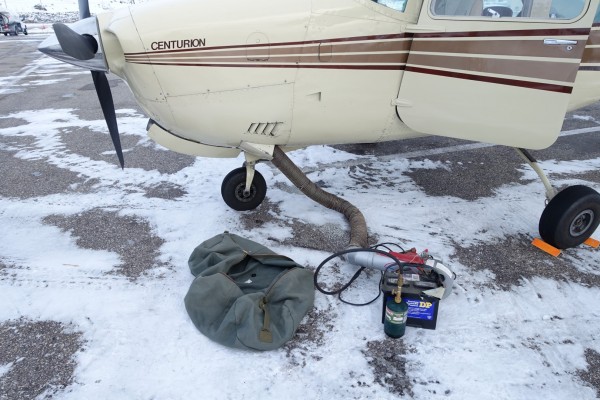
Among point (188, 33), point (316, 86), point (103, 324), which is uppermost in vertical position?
point (188, 33)

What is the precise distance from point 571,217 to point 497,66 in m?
1.41

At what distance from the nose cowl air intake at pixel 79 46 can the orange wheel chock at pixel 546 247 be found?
3696 mm

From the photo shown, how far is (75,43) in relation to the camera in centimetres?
267

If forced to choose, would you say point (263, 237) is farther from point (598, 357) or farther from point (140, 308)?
point (598, 357)

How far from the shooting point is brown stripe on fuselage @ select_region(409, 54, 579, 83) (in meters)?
2.86

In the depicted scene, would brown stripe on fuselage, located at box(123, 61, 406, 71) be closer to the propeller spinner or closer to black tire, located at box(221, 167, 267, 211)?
the propeller spinner

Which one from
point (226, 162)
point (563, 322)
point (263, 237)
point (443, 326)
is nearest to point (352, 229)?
point (263, 237)

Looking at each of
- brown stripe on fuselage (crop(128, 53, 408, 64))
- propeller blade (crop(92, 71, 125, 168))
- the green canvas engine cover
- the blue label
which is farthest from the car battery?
propeller blade (crop(92, 71, 125, 168))

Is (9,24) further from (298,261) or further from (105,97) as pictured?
(298,261)

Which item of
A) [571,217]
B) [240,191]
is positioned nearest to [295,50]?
[240,191]

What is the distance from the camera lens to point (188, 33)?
2.77 metres

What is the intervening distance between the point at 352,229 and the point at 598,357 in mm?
1886

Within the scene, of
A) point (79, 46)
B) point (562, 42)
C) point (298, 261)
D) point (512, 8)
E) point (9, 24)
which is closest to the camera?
point (79, 46)

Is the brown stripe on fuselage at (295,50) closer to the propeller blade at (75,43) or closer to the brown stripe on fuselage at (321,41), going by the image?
the brown stripe on fuselage at (321,41)
